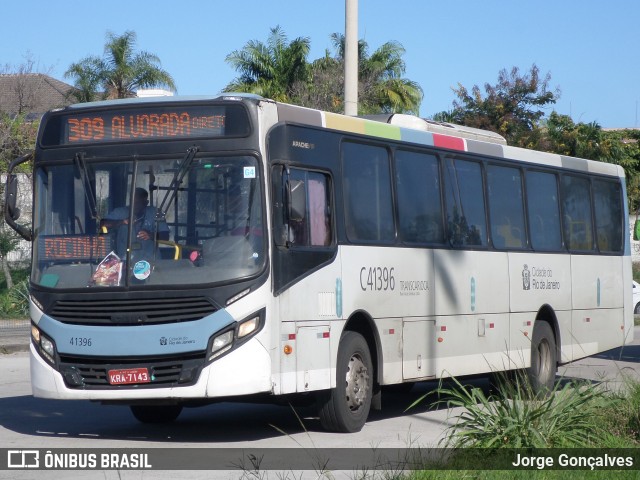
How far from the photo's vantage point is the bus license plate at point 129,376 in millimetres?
10594

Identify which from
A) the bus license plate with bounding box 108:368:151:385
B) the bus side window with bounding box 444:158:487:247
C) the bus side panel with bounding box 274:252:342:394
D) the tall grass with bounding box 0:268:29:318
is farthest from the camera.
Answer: the tall grass with bounding box 0:268:29:318

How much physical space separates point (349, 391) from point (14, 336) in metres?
17.0

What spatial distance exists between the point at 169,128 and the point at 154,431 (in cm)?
336

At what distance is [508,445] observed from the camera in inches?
352

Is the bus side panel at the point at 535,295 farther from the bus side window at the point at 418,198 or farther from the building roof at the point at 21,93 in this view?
the building roof at the point at 21,93

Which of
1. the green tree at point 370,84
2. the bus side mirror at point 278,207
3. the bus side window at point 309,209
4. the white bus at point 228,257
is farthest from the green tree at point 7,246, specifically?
the bus side mirror at point 278,207

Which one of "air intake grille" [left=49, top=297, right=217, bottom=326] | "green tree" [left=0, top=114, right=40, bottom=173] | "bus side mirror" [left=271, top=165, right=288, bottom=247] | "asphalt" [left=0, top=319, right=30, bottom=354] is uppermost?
"green tree" [left=0, top=114, right=40, bottom=173]

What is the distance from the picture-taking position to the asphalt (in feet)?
Answer: 77.7

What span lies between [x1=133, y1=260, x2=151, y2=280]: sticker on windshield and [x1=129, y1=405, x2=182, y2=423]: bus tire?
8.10ft

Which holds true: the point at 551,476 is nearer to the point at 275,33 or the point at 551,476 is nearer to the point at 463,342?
the point at 463,342

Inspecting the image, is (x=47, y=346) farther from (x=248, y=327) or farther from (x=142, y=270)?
(x=248, y=327)

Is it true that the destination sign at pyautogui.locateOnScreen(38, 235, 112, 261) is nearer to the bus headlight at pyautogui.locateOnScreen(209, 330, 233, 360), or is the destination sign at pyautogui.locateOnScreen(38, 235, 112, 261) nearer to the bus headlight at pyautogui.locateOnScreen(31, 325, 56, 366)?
the bus headlight at pyautogui.locateOnScreen(31, 325, 56, 366)

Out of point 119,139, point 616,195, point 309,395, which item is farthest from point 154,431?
point 616,195

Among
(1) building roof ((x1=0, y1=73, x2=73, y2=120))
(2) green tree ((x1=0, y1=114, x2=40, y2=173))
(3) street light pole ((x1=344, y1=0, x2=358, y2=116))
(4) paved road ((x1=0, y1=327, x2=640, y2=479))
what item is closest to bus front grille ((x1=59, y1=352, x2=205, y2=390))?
(4) paved road ((x1=0, y1=327, x2=640, y2=479))
